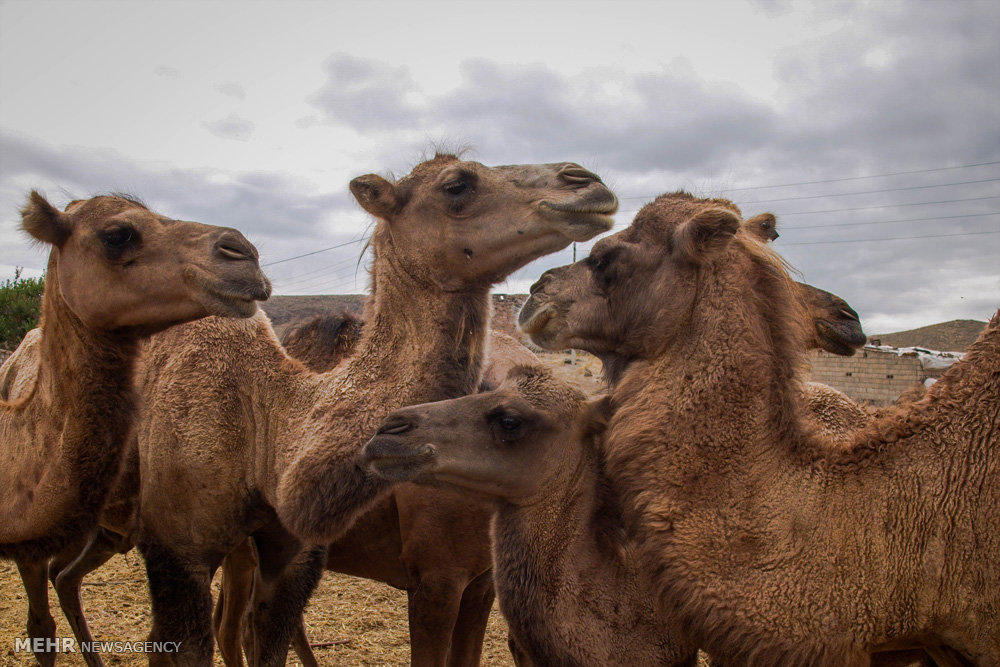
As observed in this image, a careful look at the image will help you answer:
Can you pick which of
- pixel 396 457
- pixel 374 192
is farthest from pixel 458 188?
pixel 396 457

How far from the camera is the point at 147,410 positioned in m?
5.17

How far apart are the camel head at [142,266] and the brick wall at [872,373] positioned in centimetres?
1626

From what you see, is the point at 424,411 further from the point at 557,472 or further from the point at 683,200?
the point at 683,200

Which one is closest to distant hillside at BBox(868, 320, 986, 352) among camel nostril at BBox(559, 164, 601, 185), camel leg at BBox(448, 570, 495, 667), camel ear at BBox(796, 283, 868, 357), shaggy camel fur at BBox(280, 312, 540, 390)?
shaggy camel fur at BBox(280, 312, 540, 390)

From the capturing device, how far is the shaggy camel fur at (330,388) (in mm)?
4332

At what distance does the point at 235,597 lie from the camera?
258 inches

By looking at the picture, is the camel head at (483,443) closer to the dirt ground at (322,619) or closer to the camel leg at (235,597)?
the dirt ground at (322,619)

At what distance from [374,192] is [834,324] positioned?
2.76m

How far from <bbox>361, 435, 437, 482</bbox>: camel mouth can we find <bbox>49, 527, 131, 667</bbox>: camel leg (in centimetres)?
363

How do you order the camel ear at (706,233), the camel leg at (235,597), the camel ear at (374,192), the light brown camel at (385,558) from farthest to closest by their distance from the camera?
the camel leg at (235,597)
the light brown camel at (385,558)
the camel ear at (374,192)
the camel ear at (706,233)

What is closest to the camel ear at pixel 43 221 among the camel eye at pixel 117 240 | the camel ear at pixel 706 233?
the camel eye at pixel 117 240

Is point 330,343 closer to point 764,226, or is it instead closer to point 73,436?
point 73,436

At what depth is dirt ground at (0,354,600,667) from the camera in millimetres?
6941

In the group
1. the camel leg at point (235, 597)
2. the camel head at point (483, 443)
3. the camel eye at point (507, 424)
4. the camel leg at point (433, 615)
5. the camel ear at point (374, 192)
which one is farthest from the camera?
the camel leg at point (235, 597)
